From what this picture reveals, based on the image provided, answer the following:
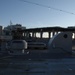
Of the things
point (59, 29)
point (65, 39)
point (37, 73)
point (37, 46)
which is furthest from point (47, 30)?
point (37, 73)

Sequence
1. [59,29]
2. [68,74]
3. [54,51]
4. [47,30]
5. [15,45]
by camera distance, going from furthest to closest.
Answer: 1. [47,30]
2. [59,29]
3. [54,51]
4. [15,45]
5. [68,74]

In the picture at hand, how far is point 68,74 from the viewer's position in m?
13.6

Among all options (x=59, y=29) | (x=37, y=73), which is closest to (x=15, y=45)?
(x=37, y=73)

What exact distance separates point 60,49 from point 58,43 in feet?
2.93

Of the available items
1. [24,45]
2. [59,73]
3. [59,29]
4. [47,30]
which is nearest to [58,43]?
[24,45]

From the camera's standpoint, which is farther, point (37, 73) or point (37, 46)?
point (37, 46)

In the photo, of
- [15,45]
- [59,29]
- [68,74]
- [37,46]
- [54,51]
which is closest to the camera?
[68,74]

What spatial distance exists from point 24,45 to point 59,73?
55.5 feet

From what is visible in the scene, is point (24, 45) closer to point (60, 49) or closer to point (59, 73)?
point (60, 49)

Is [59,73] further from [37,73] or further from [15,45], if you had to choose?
[15,45]

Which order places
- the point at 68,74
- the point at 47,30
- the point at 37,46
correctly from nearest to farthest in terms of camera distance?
the point at 68,74, the point at 37,46, the point at 47,30

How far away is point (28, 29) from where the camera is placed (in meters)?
162

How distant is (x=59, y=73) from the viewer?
13992mm

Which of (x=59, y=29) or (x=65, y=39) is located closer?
(x=65, y=39)
